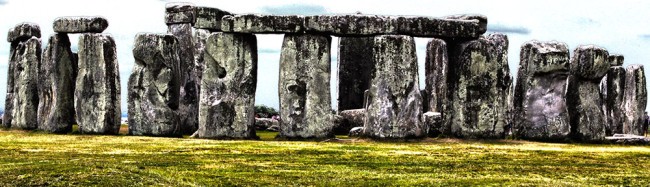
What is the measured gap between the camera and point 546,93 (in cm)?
2616

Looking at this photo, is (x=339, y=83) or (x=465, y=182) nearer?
(x=465, y=182)

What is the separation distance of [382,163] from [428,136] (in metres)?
7.90

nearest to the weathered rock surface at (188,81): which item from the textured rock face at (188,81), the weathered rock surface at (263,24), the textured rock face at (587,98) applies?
the textured rock face at (188,81)

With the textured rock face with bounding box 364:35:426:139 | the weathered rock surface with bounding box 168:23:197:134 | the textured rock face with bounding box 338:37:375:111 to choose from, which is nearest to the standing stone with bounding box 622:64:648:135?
the textured rock face with bounding box 338:37:375:111

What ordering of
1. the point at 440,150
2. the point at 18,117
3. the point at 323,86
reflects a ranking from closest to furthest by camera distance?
the point at 440,150 < the point at 323,86 < the point at 18,117

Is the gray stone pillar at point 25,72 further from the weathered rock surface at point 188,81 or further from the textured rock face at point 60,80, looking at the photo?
the weathered rock surface at point 188,81

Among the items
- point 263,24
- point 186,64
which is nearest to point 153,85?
point 263,24

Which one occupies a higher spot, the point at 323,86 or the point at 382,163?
the point at 323,86

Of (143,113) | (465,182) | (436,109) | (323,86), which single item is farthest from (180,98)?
(465,182)

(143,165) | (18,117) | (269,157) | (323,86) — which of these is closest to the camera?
(143,165)

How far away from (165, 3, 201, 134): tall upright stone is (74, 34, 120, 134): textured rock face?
164cm

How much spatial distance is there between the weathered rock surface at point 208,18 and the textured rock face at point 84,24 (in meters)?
2.23

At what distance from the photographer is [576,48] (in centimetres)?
2644

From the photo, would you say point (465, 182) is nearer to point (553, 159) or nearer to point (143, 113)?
point (553, 159)
